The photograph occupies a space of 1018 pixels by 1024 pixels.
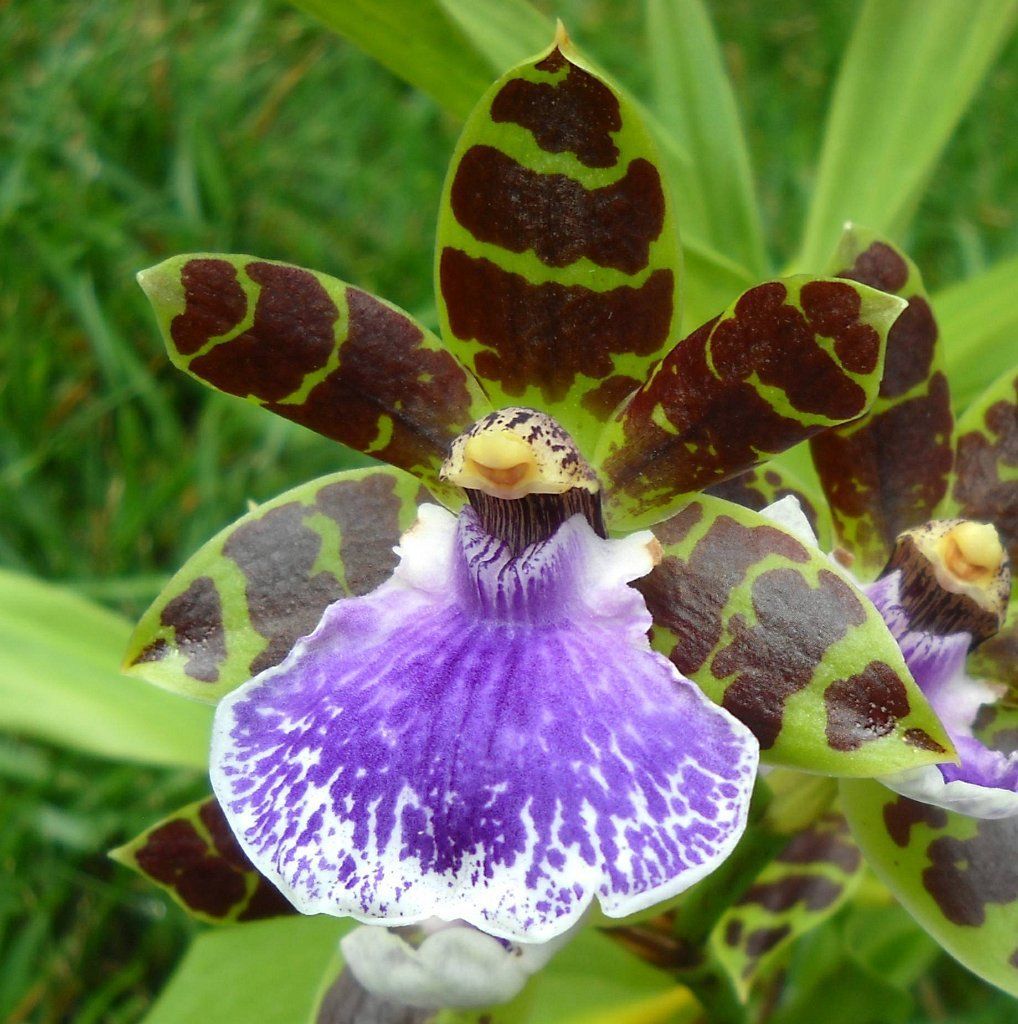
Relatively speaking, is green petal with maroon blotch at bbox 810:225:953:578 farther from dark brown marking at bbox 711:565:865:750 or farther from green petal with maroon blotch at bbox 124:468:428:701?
green petal with maroon blotch at bbox 124:468:428:701

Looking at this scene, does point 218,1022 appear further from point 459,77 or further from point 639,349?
point 459,77

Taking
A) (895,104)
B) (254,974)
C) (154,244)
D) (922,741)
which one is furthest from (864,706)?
(154,244)

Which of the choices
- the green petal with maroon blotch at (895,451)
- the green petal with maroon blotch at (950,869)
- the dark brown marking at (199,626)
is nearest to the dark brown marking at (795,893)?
the green petal with maroon blotch at (950,869)

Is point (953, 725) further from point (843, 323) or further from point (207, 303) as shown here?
point (207, 303)

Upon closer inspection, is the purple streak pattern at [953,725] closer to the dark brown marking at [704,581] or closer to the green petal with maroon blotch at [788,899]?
the dark brown marking at [704,581]

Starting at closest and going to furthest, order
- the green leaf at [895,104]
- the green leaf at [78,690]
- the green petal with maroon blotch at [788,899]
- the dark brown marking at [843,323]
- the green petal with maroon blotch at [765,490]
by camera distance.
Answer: the dark brown marking at [843,323] → the green petal with maroon blotch at [765,490] → the green petal with maroon blotch at [788,899] → the green leaf at [78,690] → the green leaf at [895,104]

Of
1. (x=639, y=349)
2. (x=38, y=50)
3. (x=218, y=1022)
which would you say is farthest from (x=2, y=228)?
(x=639, y=349)
